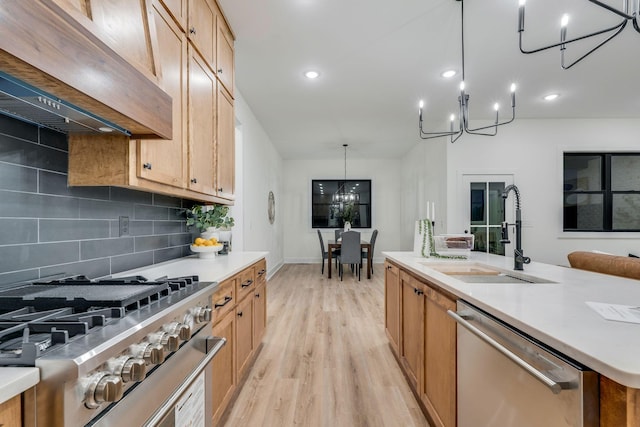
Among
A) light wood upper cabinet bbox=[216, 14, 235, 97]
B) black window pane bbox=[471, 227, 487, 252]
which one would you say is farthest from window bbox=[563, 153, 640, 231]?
light wood upper cabinet bbox=[216, 14, 235, 97]

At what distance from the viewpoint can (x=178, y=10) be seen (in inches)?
68.9

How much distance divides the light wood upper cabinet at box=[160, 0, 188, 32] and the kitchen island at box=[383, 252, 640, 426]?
2050 mm

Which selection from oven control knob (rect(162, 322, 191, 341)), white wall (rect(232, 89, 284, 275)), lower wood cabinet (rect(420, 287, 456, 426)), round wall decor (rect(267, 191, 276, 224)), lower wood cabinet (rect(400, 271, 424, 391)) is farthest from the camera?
round wall decor (rect(267, 191, 276, 224))

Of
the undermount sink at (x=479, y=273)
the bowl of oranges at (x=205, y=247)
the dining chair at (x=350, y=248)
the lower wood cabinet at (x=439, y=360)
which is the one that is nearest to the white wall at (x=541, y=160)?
the dining chair at (x=350, y=248)

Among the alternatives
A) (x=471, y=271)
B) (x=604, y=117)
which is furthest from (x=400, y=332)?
(x=604, y=117)

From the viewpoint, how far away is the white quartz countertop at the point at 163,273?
0.56 m

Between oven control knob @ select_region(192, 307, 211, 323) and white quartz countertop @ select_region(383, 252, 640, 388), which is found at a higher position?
white quartz countertop @ select_region(383, 252, 640, 388)

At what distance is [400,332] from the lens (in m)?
2.33

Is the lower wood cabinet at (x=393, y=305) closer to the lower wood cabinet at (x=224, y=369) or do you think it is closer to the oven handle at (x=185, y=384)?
the lower wood cabinet at (x=224, y=369)

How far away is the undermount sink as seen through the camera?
1.71 metres

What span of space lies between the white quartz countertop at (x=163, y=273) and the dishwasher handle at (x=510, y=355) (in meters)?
1.16

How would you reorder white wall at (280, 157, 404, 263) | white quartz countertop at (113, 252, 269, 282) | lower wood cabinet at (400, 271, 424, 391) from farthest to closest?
white wall at (280, 157, 404, 263) < lower wood cabinet at (400, 271, 424, 391) < white quartz countertop at (113, 252, 269, 282)

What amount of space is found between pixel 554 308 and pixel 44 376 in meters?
1.43

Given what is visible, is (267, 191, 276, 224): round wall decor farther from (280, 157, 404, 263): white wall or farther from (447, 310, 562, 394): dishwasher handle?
(447, 310, 562, 394): dishwasher handle
